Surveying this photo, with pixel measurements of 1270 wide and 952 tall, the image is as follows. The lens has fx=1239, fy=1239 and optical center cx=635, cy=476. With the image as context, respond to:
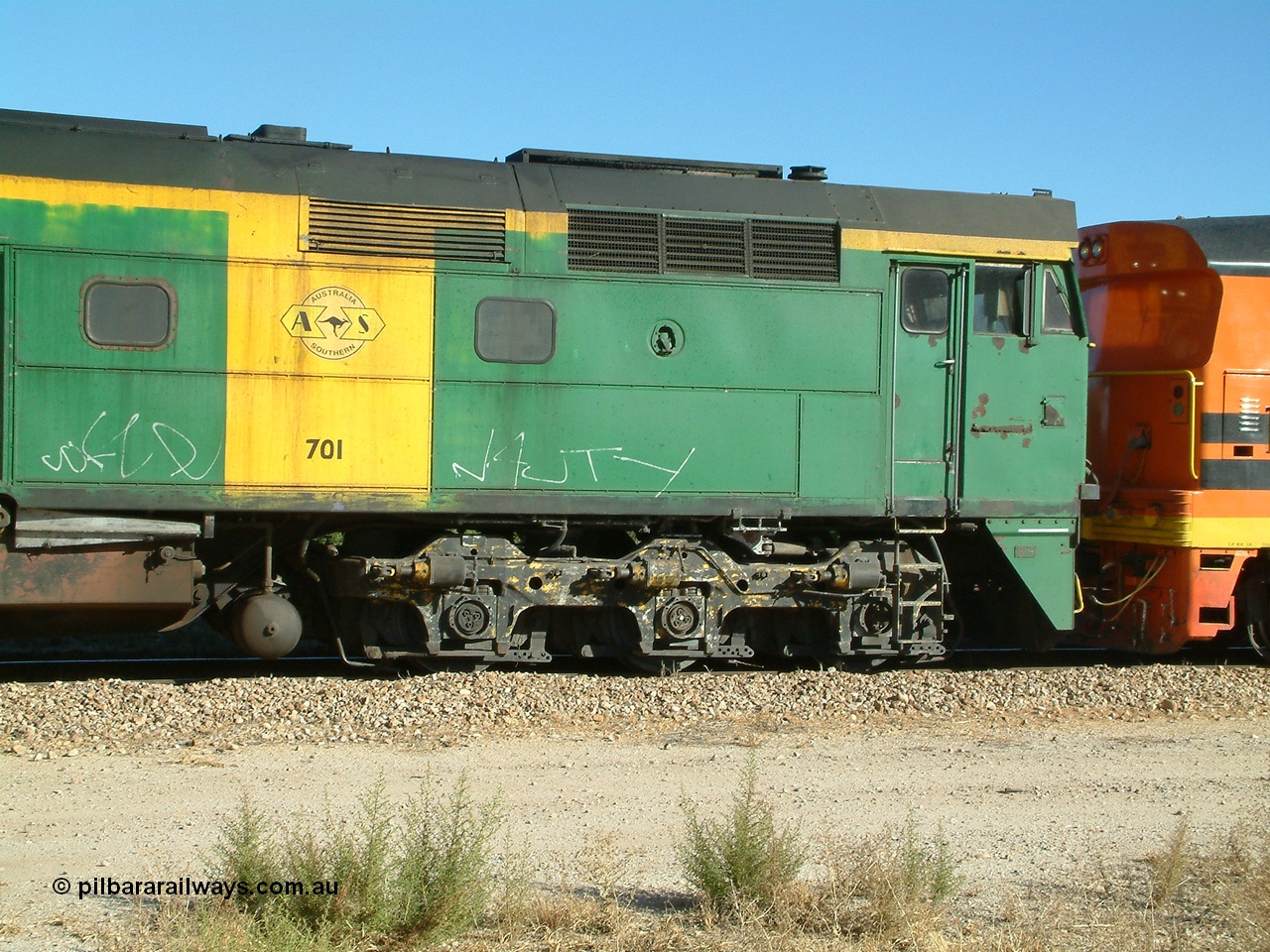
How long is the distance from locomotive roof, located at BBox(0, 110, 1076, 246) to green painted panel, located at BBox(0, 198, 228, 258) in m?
0.21

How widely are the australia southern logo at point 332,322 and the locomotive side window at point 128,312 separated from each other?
0.76 metres

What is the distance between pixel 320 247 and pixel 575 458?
2.25 metres

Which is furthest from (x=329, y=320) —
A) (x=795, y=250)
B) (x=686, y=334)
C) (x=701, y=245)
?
(x=795, y=250)

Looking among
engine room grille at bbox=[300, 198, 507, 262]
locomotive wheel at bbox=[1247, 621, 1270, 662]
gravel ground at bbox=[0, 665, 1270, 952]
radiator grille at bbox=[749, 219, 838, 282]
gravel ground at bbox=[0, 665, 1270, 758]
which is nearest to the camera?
gravel ground at bbox=[0, 665, 1270, 952]

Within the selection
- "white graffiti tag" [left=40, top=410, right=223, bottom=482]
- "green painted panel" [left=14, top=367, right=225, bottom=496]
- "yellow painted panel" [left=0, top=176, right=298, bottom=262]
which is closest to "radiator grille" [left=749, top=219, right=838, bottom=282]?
"yellow painted panel" [left=0, top=176, right=298, bottom=262]

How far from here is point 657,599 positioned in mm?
9164

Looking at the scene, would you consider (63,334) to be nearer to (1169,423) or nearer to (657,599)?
(657,599)

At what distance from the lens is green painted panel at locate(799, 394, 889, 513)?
30.2 feet

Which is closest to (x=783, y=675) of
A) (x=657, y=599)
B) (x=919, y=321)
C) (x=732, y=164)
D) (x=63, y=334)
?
(x=657, y=599)

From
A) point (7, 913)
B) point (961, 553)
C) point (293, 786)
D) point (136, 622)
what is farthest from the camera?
point (961, 553)

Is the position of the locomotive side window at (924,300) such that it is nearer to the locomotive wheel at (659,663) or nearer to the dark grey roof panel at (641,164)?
the dark grey roof panel at (641,164)

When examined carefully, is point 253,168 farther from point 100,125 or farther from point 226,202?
point 100,125

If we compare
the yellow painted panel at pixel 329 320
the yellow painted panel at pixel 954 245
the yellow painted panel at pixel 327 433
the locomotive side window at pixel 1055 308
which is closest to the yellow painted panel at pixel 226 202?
the yellow painted panel at pixel 329 320

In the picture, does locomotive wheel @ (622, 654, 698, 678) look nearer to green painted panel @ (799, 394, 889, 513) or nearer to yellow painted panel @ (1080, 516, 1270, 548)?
green painted panel @ (799, 394, 889, 513)
